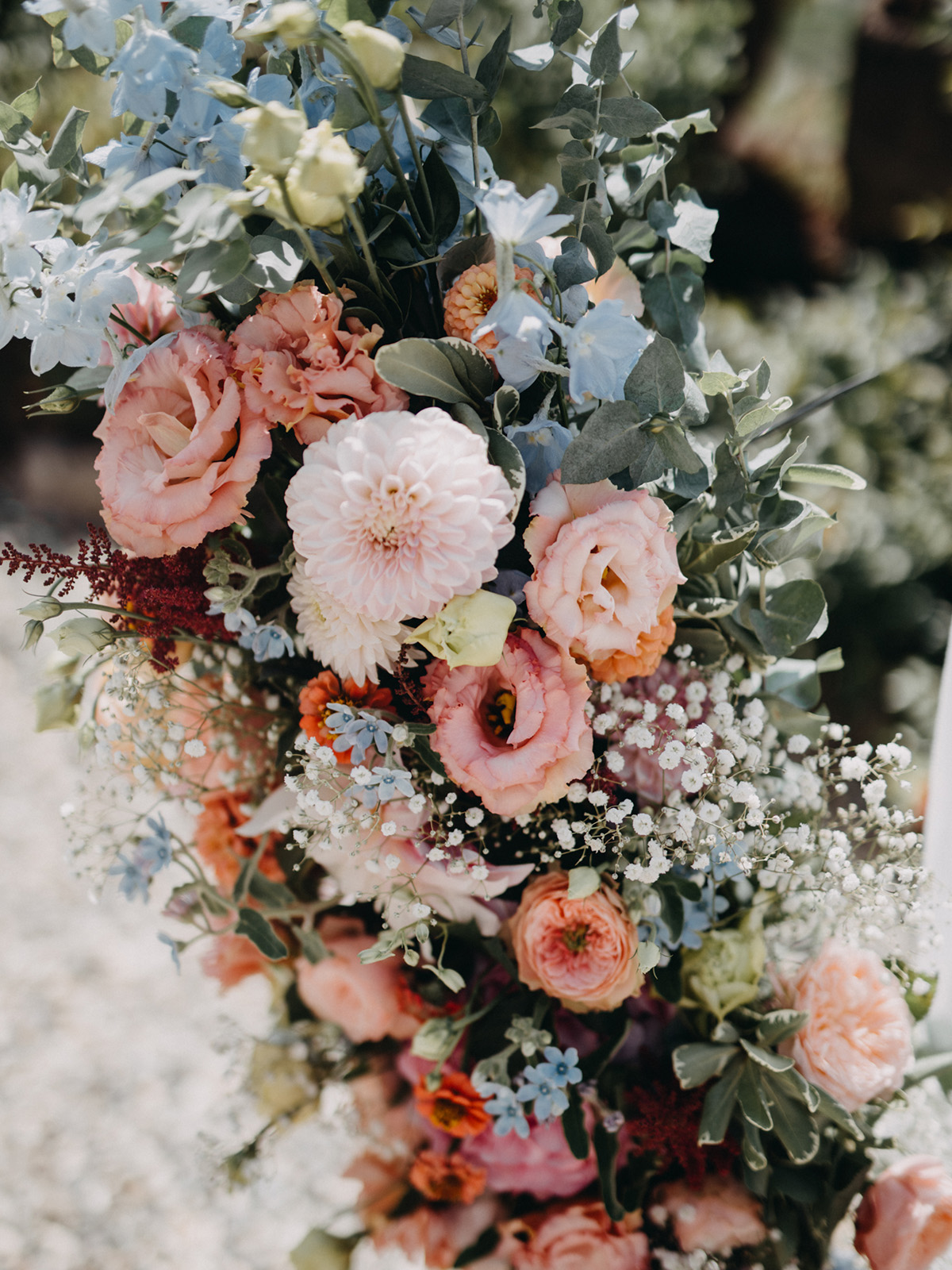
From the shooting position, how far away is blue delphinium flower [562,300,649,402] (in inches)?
19.5

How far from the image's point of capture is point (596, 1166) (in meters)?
0.74

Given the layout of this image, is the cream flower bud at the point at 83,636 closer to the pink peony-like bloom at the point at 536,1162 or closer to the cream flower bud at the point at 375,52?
the cream flower bud at the point at 375,52

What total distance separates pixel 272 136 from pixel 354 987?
2.16 feet

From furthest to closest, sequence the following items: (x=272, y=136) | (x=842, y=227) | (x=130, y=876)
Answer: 1. (x=842, y=227)
2. (x=130, y=876)
3. (x=272, y=136)

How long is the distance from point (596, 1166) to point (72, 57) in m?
0.94

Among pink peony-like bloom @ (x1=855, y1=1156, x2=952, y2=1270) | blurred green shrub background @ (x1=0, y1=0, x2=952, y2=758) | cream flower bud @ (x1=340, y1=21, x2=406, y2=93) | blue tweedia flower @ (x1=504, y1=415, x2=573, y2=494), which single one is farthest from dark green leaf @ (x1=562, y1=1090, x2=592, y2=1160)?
blurred green shrub background @ (x1=0, y1=0, x2=952, y2=758)

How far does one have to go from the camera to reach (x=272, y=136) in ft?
1.34

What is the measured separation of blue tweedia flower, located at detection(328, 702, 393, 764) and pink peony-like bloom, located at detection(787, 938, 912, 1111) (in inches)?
15.9

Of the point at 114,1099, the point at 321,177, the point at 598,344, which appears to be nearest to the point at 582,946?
the point at 598,344

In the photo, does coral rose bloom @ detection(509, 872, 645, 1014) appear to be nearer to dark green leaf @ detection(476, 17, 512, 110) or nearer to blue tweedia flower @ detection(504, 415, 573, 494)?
blue tweedia flower @ detection(504, 415, 573, 494)

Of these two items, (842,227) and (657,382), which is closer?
(657,382)

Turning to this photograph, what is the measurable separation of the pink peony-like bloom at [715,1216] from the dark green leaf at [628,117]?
82cm

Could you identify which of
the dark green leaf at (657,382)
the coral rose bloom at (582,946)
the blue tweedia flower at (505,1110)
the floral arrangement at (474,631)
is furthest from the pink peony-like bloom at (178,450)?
the blue tweedia flower at (505,1110)

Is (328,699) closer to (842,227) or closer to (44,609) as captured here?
(44,609)
